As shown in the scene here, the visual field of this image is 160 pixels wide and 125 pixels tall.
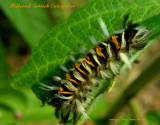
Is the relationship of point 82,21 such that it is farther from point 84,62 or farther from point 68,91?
point 68,91

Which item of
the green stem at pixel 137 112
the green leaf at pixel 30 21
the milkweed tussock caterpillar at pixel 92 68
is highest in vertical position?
the green leaf at pixel 30 21

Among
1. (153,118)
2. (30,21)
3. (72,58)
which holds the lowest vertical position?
(153,118)

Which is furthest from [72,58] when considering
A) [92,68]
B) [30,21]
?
[30,21]

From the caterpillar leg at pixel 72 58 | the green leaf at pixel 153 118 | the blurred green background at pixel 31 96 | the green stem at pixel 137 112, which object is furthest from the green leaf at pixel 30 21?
the green leaf at pixel 153 118

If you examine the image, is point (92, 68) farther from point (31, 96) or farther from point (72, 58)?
point (31, 96)

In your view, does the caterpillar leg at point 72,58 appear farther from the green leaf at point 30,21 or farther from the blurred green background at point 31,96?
the green leaf at point 30,21

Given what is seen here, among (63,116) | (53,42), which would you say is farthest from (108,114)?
(53,42)

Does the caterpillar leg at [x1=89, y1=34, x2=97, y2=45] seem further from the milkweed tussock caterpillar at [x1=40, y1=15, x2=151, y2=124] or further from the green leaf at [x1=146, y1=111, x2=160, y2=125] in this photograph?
the green leaf at [x1=146, y1=111, x2=160, y2=125]

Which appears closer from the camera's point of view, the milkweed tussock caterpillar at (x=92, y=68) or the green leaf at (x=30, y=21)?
the milkweed tussock caterpillar at (x=92, y=68)
